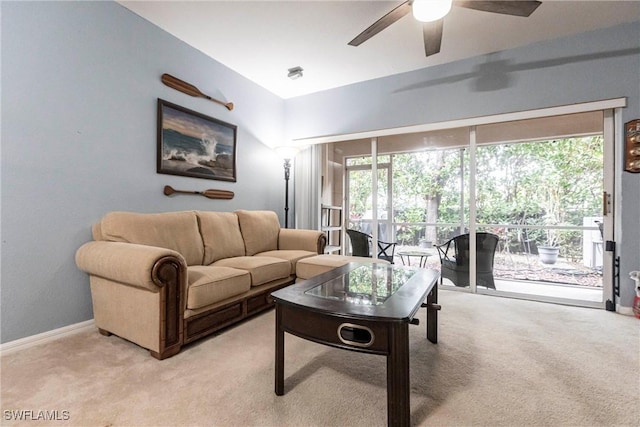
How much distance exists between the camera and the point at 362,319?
3.62 feet

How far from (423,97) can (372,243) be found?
2.01 meters

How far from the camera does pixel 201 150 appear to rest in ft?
10.1

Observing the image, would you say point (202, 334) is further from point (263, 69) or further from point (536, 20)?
point (536, 20)

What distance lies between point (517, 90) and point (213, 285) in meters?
3.57

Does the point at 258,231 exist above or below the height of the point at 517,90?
below

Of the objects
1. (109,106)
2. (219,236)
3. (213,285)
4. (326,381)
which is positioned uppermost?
(109,106)

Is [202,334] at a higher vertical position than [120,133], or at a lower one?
lower

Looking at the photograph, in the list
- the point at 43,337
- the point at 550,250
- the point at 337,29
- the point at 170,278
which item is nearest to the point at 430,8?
the point at 337,29

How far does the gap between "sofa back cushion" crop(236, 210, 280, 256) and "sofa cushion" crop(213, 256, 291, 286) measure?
0.47 meters


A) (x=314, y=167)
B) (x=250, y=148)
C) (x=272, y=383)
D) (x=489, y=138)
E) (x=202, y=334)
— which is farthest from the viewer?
(x=314, y=167)

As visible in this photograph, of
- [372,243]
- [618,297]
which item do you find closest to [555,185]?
[618,297]

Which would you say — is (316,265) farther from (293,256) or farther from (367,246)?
(367,246)

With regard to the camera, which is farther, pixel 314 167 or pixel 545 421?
pixel 314 167

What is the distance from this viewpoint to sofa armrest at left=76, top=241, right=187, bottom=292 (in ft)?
5.35
